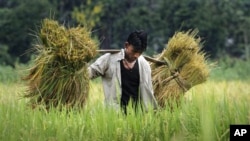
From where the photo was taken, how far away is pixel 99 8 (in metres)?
25.2

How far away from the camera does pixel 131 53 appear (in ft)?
16.5

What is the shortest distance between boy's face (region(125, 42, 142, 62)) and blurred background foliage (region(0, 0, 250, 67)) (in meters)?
18.8

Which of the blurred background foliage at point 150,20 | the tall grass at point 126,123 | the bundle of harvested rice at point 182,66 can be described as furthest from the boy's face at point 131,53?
the blurred background foliage at point 150,20

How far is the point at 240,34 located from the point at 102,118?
2306 cm

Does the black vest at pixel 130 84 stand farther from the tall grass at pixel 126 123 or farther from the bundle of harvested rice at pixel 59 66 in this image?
the tall grass at pixel 126 123

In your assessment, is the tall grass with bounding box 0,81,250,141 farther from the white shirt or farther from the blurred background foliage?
the blurred background foliage

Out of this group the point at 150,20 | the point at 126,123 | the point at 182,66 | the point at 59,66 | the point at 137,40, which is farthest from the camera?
the point at 150,20

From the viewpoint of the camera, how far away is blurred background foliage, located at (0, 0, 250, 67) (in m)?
24.5

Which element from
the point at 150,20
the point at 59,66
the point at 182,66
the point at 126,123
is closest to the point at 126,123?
the point at 126,123

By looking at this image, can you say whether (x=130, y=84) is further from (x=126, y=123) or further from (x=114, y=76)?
(x=126, y=123)

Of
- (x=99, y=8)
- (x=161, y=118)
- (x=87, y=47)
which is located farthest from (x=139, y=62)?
(x=99, y=8)

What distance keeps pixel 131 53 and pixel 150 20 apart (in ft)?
67.6

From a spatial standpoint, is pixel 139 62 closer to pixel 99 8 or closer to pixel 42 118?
pixel 42 118

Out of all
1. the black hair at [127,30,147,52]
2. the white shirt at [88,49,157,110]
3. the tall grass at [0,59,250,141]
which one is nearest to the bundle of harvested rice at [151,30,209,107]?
the white shirt at [88,49,157,110]
